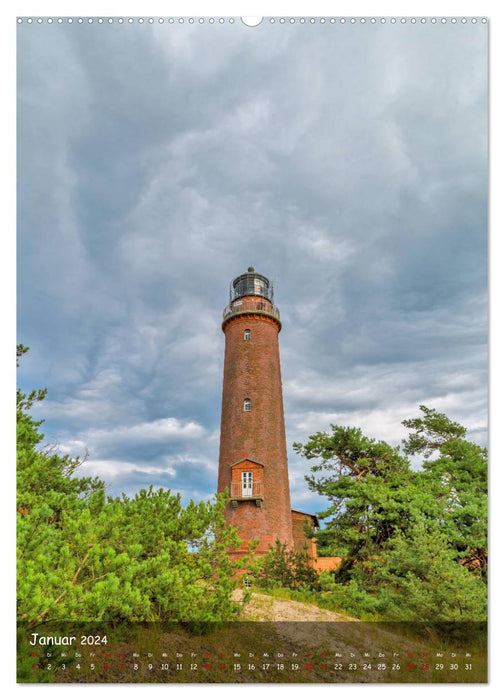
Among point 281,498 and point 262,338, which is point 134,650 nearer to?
point 281,498

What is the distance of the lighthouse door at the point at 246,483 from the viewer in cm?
1641

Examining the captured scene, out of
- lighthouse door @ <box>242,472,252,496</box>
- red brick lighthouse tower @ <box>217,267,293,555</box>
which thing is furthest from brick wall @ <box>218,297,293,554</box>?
lighthouse door @ <box>242,472,252,496</box>

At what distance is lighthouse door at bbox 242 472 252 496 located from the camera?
646 inches

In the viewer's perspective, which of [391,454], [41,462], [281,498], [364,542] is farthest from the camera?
[281,498]

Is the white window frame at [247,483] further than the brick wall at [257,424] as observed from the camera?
Yes

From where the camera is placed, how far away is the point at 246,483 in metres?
16.6

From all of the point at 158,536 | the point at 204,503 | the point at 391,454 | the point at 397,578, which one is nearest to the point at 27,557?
the point at 158,536

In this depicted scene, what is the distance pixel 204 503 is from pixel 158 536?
92cm

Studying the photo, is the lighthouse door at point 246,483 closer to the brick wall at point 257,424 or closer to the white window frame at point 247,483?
the white window frame at point 247,483

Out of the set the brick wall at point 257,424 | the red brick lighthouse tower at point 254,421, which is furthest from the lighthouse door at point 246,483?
the brick wall at point 257,424

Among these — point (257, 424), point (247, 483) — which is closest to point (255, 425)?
point (257, 424)

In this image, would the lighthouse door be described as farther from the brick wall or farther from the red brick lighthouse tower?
the brick wall

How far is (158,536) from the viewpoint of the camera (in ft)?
20.1

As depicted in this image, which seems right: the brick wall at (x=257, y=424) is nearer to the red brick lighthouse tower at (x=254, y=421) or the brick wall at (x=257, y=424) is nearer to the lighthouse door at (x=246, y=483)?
the red brick lighthouse tower at (x=254, y=421)
